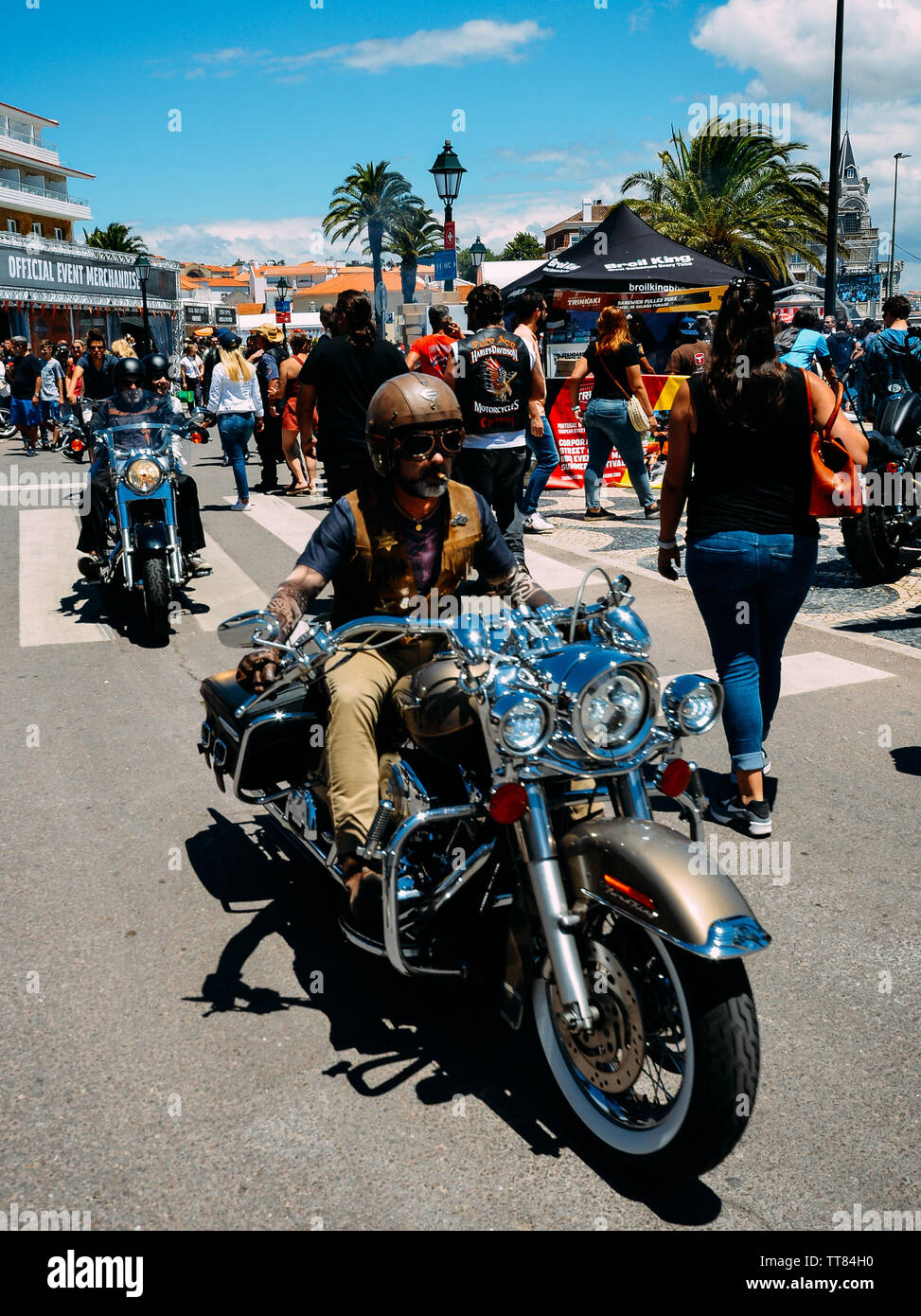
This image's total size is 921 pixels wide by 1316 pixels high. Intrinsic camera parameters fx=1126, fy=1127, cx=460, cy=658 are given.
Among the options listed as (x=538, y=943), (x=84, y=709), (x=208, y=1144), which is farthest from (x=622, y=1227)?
(x=84, y=709)

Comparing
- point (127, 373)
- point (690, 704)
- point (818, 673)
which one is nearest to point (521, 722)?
point (690, 704)

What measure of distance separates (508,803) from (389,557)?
1.23 meters

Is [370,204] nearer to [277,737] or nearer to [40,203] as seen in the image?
[40,203]

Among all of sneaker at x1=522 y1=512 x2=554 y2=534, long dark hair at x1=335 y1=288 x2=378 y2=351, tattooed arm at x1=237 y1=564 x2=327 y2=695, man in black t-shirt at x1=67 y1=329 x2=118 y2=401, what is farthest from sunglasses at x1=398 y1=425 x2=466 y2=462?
man in black t-shirt at x1=67 y1=329 x2=118 y2=401

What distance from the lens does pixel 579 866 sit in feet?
8.39

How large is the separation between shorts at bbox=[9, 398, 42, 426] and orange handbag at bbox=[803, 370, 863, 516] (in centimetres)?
1771

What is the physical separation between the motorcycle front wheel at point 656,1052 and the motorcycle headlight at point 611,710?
0.44 meters

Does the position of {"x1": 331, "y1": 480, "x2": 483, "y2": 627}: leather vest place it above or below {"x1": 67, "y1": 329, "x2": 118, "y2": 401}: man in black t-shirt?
below

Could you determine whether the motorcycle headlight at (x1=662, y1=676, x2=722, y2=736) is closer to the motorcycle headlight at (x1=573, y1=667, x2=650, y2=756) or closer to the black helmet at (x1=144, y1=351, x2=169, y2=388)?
the motorcycle headlight at (x1=573, y1=667, x2=650, y2=756)

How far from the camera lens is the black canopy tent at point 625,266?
1461 centimetres

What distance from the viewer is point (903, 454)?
786 centimetres

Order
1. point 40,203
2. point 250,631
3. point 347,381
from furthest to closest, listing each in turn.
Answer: point 40,203
point 347,381
point 250,631

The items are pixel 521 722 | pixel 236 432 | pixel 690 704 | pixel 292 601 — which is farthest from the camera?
pixel 236 432

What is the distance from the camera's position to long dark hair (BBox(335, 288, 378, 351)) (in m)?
7.15
